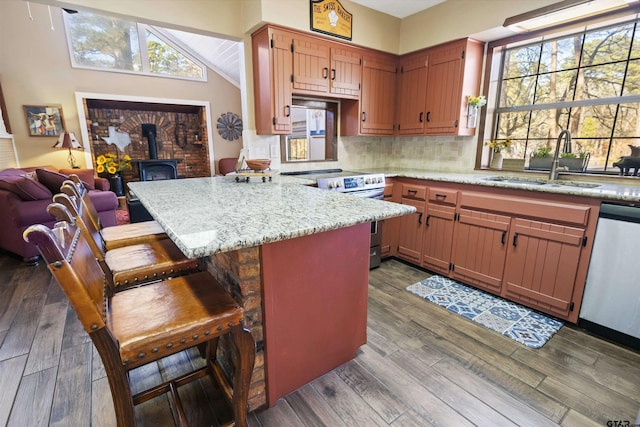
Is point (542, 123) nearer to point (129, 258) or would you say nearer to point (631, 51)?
point (631, 51)

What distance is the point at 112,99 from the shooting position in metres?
6.14

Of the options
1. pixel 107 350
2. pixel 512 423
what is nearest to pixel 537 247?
pixel 512 423

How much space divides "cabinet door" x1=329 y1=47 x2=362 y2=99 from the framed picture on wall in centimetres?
572

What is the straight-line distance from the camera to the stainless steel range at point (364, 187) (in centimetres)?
259

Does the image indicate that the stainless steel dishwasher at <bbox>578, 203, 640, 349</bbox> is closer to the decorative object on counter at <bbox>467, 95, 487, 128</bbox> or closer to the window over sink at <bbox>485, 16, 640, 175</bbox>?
the window over sink at <bbox>485, 16, 640, 175</bbox>

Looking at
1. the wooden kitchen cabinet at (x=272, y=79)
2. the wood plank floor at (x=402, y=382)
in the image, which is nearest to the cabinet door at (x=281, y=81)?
the wooden kitchen cabinet at (x=272, y=79)

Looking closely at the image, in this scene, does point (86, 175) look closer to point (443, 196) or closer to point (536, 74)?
point (443, 196)

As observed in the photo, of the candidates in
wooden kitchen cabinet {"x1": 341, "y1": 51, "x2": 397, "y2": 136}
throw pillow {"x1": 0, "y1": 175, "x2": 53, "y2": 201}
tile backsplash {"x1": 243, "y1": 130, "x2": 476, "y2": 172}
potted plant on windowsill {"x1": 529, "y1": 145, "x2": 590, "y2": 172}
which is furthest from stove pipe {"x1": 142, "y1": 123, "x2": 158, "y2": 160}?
potted plant on windowsill {"x1": 529, "y1": 145, "x2": 590, "y2": 172}

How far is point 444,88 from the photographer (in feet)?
9.79

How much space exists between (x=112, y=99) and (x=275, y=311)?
6864 millimetres

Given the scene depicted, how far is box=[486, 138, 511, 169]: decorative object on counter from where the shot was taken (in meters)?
2.89

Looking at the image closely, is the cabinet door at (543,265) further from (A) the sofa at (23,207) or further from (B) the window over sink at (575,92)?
(A) the sofa at (23,207)

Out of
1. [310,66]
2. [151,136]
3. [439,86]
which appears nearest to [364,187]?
[310,66]

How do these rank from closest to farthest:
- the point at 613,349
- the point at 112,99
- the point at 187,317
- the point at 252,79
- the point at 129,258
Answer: the point at 187,317 < the point at 129,258 < the point at 613,349 < the point at 252,79 < the point at 112,99
